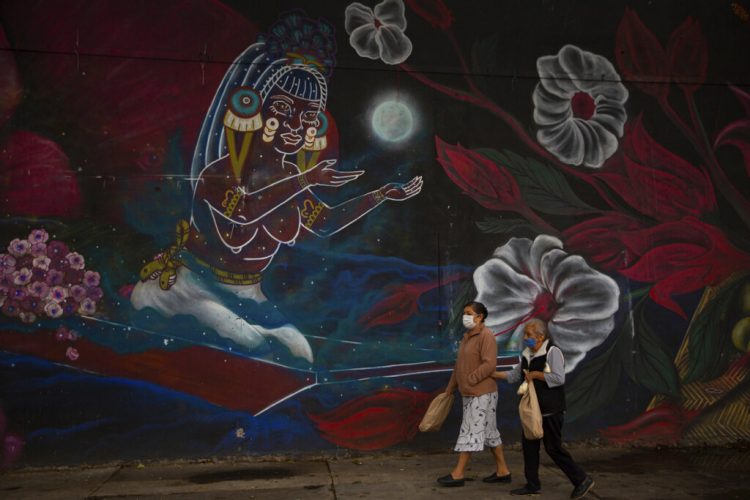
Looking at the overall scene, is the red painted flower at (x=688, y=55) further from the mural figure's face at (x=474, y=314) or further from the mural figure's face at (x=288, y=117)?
the mural figure's face at (x=288, y=117)

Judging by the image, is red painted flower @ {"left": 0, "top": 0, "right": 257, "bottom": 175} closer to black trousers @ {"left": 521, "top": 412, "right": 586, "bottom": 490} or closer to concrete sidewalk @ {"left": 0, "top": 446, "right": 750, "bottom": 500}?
concrete sidewalk @ {"left": 0, "top": 446, "right": 750, "bottom": 500}

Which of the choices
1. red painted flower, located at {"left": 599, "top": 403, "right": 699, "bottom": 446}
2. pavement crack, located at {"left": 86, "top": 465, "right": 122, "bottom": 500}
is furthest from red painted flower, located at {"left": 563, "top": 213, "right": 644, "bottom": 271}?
pavement crack, located at {"left": 86, "top": 465, "right": 122, "bottom": 500}

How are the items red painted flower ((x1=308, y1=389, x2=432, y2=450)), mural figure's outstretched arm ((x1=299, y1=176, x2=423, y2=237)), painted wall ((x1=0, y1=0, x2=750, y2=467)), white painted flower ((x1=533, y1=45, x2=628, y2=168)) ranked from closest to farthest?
1. painted wall ((x1=0, y1=0, x2=750, y2=467))
2. red painted flower ((x1=308, y1=389, x2=432, y2=450))
3. mural figure's outstretched arm ((x1=299, y1=176, x2=423, y2=237))
4. white painted flower ((x1=533, y1=45, x2=628, y2=168))

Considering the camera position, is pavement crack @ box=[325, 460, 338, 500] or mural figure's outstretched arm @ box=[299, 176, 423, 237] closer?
pavement crack @ box=[325, 460, 338, 500]

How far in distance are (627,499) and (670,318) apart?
282 cm

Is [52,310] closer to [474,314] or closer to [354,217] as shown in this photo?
[354,217]

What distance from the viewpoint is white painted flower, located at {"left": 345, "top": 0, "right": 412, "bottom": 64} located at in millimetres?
7785

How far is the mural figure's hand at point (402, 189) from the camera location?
771 centimetres

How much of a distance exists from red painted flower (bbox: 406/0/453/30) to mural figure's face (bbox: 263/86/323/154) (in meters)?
1.68

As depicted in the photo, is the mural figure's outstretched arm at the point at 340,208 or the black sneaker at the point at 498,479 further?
the mural figure's outstretched arm at the point at 340,208

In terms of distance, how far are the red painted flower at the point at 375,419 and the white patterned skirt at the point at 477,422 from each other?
4.39 feet

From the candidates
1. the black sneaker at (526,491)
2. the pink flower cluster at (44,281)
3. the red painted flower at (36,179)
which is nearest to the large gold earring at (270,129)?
the red painted flower at (36,179)

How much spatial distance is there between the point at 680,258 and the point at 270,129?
16.1ft

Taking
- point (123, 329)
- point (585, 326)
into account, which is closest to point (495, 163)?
point (585, 326)
